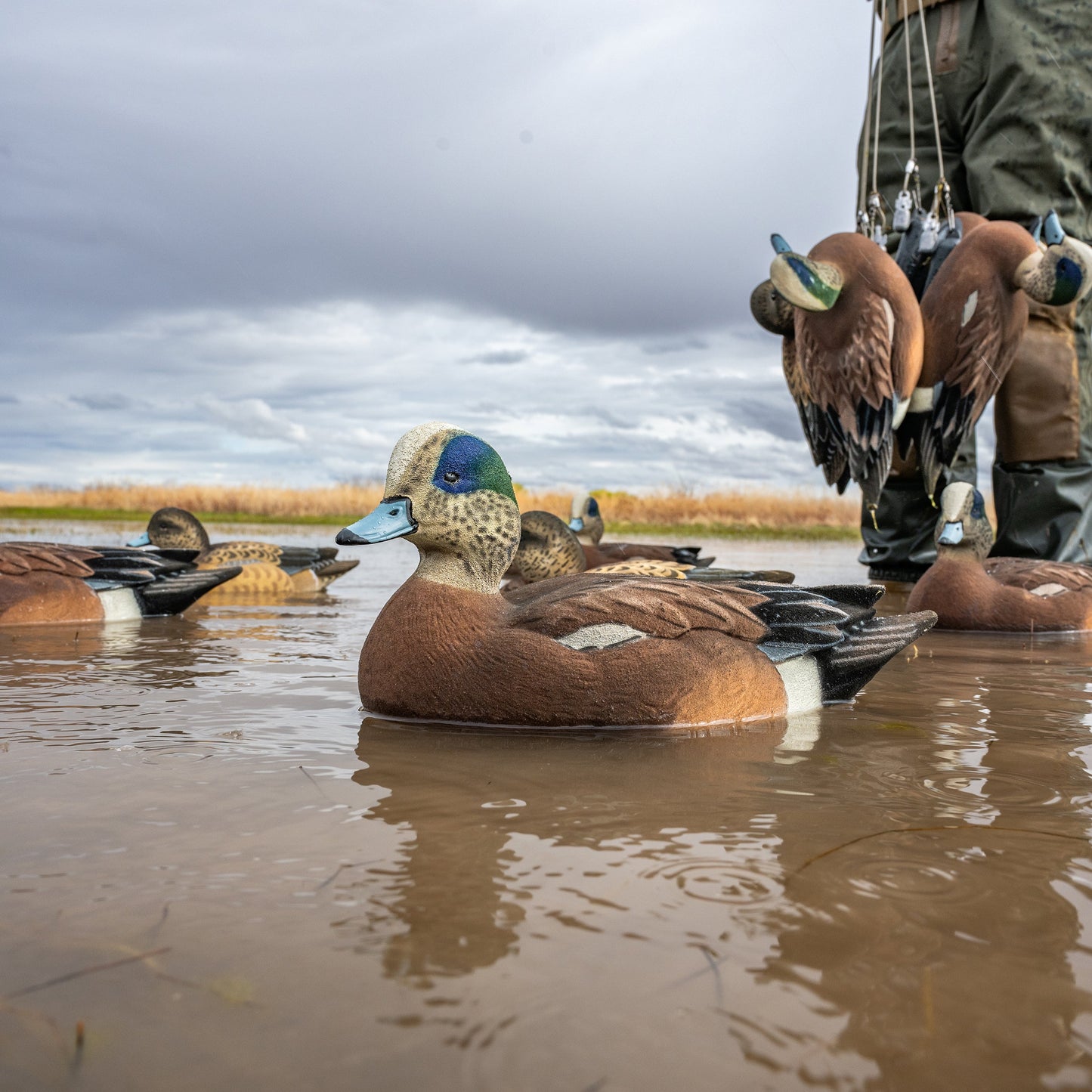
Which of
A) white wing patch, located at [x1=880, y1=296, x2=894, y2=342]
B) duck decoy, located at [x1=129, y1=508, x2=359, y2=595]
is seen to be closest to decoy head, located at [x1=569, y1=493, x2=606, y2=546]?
duck decoy, located at [x1=129, y1=508, x2=359, y2=595]

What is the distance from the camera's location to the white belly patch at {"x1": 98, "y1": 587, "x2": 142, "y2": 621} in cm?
700

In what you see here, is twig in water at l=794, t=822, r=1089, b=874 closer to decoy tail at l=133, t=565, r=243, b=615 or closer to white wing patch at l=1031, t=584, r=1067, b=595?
white wing patch at l=1031, t=584, r=1067, b=595

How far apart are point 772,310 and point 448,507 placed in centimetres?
467

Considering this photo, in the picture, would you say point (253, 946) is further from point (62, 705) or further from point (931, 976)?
point (62, 705)

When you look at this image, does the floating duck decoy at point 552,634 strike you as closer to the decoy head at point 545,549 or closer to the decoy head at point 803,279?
the decoy head at point 803,279

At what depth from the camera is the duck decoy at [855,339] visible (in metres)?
6.10

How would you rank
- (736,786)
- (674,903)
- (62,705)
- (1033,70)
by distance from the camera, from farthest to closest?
(1033,70) → (62,705) → (736,786) → (674,903)

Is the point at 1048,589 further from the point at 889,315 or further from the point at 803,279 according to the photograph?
the point at 803,279

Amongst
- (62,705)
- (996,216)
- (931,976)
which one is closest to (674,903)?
(931,976)

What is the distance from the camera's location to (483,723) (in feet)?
11.6

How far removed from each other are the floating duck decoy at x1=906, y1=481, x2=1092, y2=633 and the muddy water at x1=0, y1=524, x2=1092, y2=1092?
2.95 metres

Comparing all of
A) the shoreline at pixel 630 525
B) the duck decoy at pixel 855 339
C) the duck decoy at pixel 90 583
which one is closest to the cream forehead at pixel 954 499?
the duck decoy at pixel 855 339

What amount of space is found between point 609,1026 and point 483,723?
6.89 ft

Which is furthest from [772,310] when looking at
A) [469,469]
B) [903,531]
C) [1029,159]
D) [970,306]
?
[469,469]
